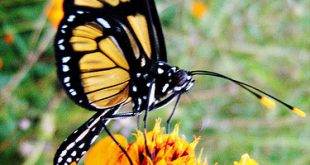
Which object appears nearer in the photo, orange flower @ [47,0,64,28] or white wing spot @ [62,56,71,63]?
white wing spot @ [62,56,71,63]

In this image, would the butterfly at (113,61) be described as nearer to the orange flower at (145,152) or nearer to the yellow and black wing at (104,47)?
the yellow and black wing at (104,47)

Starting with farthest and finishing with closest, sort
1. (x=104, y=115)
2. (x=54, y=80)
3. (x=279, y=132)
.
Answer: (x=279, y=132)
(x=54, y=80)
(x=104, y=115)

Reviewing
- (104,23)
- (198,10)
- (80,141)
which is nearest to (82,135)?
(80,141)

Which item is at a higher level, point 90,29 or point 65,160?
point 90,29

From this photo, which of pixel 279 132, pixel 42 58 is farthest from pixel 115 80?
pixel 279 132

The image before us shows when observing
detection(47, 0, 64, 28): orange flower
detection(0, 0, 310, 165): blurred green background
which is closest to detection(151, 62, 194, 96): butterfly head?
detection(47, 0, 64, 28): orange flower

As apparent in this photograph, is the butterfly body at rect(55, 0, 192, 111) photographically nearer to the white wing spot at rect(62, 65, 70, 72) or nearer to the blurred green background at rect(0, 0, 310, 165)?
the white wing spot at rect(62, 65, 70, 72)

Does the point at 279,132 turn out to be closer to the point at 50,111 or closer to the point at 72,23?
the point at 50,111
